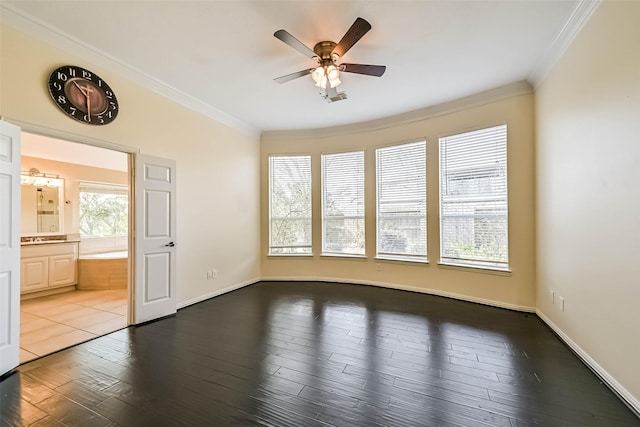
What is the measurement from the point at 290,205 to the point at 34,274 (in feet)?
14.2

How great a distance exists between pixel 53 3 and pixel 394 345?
4.19 m

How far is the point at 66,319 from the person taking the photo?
354 cm

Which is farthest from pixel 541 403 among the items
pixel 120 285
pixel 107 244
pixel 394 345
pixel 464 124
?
pixel 107 244

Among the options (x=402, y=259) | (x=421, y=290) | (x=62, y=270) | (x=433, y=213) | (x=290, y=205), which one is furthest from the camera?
(x=290, y=205)

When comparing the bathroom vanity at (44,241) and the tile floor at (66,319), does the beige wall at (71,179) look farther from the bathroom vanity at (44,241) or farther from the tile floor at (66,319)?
the tile floor at (66,319)

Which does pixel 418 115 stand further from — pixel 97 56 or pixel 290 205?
pixel 97 56

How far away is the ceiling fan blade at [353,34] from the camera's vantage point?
6.78ft

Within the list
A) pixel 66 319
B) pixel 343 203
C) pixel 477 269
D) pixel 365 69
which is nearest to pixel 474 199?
pixel 477 269

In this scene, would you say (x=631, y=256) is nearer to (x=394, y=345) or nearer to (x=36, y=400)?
(x=394, y=345)

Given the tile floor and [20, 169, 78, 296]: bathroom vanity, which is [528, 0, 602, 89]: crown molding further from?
[20, 169, 78, 296]: bathroom vanity

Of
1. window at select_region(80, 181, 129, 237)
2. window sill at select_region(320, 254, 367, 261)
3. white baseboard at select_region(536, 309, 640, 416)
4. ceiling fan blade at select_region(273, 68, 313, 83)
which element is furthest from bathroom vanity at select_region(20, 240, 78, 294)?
white baseboard at select_region(536, 309, 640, 416)

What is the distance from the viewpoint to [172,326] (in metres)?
3.26

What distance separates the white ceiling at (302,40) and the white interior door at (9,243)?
113cm

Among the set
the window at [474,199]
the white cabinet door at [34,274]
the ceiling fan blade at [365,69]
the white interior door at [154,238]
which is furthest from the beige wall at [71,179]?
the window at [474,199]
